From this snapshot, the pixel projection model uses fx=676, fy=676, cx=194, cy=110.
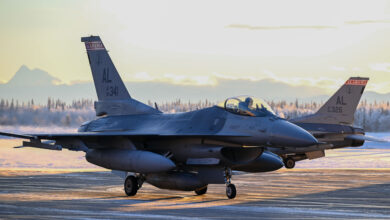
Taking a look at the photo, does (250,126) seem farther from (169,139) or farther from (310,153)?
(310,153)

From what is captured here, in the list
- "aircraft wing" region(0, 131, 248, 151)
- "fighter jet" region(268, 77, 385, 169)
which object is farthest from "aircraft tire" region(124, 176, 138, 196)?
"fighter jet" region(268, 77, 385, 169)

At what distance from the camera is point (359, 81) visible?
35.6m

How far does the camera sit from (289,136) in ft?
52.3

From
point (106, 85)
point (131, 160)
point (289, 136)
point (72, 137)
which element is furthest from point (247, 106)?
point (106, 85)

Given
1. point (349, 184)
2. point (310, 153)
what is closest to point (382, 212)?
point (349, 184)

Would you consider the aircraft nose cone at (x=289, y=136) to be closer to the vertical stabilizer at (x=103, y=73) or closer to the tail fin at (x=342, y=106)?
the vertical stabilizer at (x=103, y=73)

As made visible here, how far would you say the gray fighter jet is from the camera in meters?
16.6

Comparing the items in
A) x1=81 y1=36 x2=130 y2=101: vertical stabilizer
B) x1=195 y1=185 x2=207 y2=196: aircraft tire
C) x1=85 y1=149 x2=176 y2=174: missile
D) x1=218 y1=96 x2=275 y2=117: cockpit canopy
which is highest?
x1=81 y1=36 x2=130 y2=101: vertical stabilizer

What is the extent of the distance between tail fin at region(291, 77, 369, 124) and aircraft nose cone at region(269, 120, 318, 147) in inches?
675

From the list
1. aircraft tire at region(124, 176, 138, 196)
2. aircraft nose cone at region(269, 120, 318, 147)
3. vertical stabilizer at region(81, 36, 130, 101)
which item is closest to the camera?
aircraft nose cone at region(269, 120, 318, 147)

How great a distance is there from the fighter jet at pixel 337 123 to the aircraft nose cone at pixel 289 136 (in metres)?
14.2

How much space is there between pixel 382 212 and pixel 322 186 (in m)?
Answer: 7.23

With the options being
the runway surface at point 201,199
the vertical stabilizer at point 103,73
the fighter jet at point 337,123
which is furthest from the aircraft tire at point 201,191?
the fighter jet at point 337,123

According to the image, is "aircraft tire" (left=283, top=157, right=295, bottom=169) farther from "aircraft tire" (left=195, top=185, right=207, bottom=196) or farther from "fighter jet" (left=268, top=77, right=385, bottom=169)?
"aircraft tire" (left=195, top=185, right=207, bottom=196)
